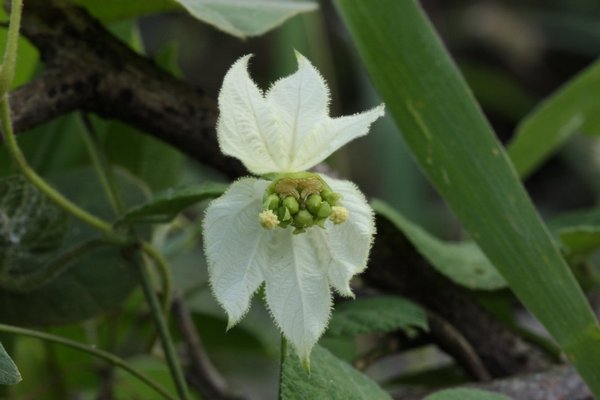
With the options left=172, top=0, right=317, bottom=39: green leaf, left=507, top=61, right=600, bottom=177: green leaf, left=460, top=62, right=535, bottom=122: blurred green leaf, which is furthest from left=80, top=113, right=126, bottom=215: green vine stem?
left=460, top=62, right=535, bottom=122: blurred green leaf

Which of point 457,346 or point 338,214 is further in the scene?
point 457,346

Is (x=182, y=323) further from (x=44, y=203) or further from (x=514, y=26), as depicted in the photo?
(x=514, y=26)

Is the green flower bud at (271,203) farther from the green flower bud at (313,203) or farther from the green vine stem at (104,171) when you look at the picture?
the green vine stem at (104,171)

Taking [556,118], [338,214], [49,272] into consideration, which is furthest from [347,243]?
[556,118]

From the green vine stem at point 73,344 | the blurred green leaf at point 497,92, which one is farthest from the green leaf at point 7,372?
the blurred green leaf at point 497,92

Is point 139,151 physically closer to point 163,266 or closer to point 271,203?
point 163,266

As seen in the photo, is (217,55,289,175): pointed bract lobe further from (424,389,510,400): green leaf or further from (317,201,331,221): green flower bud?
(424,389,510,400): green leaf

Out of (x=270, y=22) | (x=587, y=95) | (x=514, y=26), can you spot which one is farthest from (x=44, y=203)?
(x=514, y=26)
